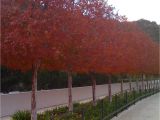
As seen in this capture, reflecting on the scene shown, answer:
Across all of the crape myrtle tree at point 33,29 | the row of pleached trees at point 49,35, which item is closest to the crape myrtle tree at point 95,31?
the row of pleached trees at point 49,35

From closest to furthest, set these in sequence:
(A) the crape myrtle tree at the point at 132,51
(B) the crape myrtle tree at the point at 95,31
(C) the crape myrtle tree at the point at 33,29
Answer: (C) the crape myrtle tree at the point at 33,29 < (B) the crape myrtle tree at the point at 95,31 < (A) the crape myrtle tree at the point at 132,51

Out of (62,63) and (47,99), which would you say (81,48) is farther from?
(47,99)

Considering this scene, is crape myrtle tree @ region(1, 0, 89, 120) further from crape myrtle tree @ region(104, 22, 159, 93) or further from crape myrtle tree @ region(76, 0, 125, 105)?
crape myrtle tree @ region(104, 22, 159, 93)

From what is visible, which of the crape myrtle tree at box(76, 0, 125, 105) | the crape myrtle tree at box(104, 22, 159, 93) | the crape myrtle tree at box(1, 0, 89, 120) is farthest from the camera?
the crape myrtle tree at box(104, 22, 159, 93)

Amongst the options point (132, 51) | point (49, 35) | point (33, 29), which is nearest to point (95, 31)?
point (49, 35)

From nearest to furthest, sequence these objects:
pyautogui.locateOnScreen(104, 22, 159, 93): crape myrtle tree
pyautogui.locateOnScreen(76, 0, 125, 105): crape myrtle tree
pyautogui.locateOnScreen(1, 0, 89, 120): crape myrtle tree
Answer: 1. pyautogui.locateOnScreen(1, 0, 89, 120): crape myrtle tree
2. pyautogui.locateOnScreen(76, 0, 125, 105): crape myrtle tree
3. pyautogui.locateOnScreen(104, 22, 159, 93): crape myrtle tree

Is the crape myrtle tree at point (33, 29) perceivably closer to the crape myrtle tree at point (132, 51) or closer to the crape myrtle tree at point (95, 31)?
the crape myrtle tree at point (95, 31)

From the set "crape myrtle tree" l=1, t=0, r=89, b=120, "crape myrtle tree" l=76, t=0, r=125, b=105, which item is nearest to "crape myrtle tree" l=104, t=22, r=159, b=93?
"crape myrtle tree" l=76, t=0, r=125, b=105

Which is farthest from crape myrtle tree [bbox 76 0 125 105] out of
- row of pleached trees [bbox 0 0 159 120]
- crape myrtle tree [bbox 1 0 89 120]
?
crape myrtle tree [bbox 1 0 89 120]

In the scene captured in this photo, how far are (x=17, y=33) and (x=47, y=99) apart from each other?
49.6 ft

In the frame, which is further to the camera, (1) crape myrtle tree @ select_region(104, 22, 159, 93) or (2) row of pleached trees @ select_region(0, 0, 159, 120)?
(1) crape myrtle tree @ select_region(104, 22, 159, 93)

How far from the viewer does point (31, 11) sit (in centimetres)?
1218

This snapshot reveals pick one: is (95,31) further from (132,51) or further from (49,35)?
(132,51)

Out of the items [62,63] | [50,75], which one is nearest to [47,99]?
[50,75]
